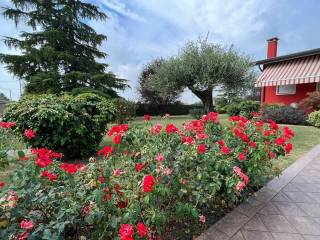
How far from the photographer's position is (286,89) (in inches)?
738

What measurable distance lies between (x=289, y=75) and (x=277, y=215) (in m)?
16.0

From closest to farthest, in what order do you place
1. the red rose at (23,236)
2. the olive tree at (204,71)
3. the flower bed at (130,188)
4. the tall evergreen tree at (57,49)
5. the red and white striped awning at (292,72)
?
the red rose at (23,236)
the flower bed at (130,188)
the red and white striped awning at (292,72)
the olive tree at (204,71)
the tall evergreen tree at (57,49)

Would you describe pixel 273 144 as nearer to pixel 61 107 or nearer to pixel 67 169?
pixel 67 169

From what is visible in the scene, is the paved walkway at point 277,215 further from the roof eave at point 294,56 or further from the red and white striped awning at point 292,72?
the roof eave at point 294,56

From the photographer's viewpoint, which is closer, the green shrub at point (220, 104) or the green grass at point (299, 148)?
the green grass at point (299, 148)

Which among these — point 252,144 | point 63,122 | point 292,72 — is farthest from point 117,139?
point 292,72

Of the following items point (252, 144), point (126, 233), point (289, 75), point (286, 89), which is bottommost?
point (126, 233)

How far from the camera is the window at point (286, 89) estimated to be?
59.9ft

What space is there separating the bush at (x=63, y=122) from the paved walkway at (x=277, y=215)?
4.29 metres

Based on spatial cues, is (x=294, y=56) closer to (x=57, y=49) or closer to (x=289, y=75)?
(x=289, y=75)

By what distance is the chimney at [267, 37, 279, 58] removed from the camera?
67.1 feet

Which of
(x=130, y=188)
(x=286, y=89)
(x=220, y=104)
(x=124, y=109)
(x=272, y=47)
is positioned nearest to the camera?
(x=130, y=188)

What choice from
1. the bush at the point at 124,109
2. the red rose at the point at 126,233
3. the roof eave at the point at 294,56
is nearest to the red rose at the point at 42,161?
the red rose at the point at 126,233

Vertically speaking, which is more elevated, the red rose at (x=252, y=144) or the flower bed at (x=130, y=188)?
the red rose at (x=252, y=144)
